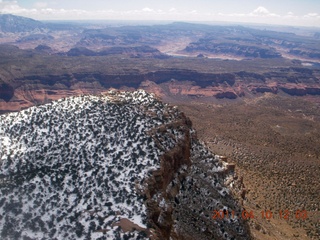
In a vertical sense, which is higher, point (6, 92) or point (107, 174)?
point (107, 174)

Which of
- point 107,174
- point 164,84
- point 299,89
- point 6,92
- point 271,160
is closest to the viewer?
point 107,174

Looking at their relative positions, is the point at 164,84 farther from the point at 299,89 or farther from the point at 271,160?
the point at 271,160

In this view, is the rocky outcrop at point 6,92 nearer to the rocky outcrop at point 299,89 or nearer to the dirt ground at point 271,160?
the dirt ground at point 271,160

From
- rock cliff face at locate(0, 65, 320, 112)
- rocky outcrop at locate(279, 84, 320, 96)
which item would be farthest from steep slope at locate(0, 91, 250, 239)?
rocky outcrop at locate(279, 84, 320, 96)

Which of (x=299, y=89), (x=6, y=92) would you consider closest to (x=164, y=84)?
(x=299, y=89)

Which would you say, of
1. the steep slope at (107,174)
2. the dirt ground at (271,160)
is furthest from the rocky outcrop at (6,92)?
the steep slope at (107,174)

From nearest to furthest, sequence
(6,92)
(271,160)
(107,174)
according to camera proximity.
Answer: (107,174)
(271,160)
(6,92)

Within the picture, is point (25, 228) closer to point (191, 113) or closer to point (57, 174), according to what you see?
point (57, 174)

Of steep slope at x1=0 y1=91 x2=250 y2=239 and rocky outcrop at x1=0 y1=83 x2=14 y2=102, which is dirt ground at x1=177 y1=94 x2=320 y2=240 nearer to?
steep slope at x1=0 y1=91 x2=250 y2=239
